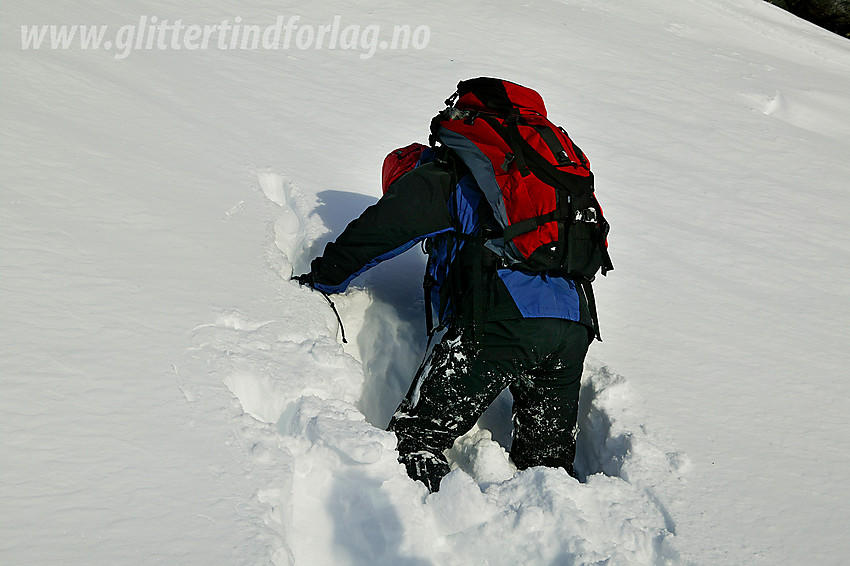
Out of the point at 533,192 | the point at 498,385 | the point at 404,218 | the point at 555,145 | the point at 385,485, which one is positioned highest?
the point at 555,145

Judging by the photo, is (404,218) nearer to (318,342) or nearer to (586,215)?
(318,342)

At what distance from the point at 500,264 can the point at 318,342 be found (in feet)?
2.31

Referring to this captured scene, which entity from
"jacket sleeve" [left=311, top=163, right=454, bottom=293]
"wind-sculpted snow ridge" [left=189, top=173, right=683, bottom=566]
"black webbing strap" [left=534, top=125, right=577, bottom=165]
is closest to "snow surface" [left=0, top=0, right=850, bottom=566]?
"wind-sculpted snow ridge" [left=189, top=173, right=683, bottom=566]

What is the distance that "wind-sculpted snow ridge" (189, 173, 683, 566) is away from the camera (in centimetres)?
201

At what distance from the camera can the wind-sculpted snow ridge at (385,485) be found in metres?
2.01

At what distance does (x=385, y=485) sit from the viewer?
2.05 m

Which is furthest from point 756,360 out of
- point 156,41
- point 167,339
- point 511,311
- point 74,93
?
point 156,41

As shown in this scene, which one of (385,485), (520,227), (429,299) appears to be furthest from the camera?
(429,299)

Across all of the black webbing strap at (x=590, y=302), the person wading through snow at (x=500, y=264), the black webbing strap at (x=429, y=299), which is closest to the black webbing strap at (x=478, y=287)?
the person wading through snow at (x=500, y=264)

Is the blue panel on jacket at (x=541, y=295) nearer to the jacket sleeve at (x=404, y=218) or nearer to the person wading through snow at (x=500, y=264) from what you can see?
the person wading through snow at (x=500, y=264)

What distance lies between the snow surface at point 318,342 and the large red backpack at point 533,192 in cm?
62

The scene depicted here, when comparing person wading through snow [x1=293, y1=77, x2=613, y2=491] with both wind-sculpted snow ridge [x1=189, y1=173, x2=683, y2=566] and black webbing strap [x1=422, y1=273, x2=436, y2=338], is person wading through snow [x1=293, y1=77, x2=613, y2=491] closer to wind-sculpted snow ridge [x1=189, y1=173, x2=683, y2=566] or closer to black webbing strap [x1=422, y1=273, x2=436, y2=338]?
black webbing strap [x1=422, y1=273, x2=436, y2=338]

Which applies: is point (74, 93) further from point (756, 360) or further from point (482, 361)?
Result: point (756, 360)

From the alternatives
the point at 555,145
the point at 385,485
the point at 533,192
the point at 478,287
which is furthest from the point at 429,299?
the point at 385,485
